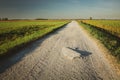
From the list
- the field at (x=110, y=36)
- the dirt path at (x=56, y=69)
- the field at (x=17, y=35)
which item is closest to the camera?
the dirt path at (x=56, y=69)

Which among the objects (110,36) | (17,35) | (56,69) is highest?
(56,69)

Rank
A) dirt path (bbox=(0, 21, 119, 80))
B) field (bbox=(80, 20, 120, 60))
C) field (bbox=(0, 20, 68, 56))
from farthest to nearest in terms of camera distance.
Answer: field (bbox=(0, 20, 68, 56)), field (bbox=(80, 20, 120, 60)), dirt path (bbox=(0, 21, 119, 80))

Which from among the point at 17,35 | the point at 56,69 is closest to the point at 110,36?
the point at 17,35

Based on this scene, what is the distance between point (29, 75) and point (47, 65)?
4.20 feet

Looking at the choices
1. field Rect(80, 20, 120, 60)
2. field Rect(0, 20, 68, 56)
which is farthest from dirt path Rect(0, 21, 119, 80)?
field Rect(0, 20, 68, 56)

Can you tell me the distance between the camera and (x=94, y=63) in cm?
682

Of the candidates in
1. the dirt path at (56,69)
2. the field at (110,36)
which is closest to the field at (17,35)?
the dirt path at (56,69)

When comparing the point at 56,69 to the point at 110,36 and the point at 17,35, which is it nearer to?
the point at 110,36

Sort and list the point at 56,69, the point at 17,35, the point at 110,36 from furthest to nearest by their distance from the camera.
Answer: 1. the point at 17,35
2. the point at 110,36
3. the point at 56,69

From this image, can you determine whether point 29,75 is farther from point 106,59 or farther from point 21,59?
point 106,59

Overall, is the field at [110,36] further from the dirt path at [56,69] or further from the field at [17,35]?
the field at [17,35]

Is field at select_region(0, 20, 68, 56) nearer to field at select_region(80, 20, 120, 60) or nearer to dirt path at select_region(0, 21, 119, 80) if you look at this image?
dirt path at select_region(0, 21, 119, 80)

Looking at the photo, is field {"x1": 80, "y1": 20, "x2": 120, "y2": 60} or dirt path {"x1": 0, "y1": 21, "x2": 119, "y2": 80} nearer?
dirt path {"x1": 0, "y1": 21, "x2": 119, "y2": 80}

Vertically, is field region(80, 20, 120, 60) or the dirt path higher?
the dirt path
